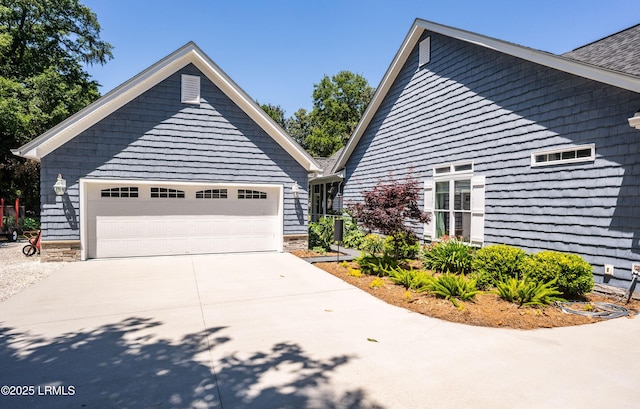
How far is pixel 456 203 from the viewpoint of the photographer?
9.24 meters

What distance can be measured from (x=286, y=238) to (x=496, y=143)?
665 centimetres

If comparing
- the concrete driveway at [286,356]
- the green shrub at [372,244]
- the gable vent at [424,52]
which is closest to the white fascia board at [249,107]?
the green shrub at [372,244]

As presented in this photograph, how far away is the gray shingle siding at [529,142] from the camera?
5910 millimetres

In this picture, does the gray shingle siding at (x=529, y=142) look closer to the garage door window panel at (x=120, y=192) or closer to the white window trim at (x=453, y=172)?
the white window trim at (x=453, y=172)

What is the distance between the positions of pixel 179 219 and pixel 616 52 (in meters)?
11.6

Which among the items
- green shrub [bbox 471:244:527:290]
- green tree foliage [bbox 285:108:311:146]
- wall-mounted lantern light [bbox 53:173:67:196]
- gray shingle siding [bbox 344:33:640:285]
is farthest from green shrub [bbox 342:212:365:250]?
green tree foliage [bbox 285:108:311:146]

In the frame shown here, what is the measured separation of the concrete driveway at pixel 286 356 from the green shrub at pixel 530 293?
0.81 metres

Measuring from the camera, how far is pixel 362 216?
25.7 ft

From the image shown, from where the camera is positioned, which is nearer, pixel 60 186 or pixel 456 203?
pixel 60 186

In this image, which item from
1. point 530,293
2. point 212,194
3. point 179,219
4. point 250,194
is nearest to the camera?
point 530,293

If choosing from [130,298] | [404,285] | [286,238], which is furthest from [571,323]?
[286,238]

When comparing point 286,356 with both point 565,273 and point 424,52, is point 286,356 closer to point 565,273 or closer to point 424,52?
point 565,273

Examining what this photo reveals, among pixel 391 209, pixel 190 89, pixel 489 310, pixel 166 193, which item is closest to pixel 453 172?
pixel 391 209

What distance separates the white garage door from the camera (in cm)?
948
